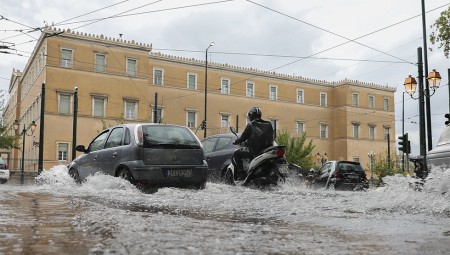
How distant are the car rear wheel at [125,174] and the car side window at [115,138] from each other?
23.3 inches

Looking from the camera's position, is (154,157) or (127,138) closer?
(154,157)

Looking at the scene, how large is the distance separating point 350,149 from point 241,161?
56.5 m

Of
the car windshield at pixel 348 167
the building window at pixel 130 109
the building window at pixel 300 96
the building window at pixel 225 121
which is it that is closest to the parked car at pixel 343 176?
the car windshield at pixel 348 167

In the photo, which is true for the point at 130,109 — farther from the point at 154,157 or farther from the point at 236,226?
the point at 236,226

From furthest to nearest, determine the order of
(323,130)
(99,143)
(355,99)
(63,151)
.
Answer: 1. (323,130)
2. (355,99)
3. (63,151)
4. (99,143)

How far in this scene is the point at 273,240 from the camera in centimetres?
339

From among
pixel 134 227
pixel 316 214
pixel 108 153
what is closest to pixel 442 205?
pixel 316 214

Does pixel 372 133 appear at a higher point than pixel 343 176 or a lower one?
higher

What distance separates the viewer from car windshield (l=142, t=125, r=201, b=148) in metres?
8.65

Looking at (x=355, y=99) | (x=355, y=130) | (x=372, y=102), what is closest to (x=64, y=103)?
(x=355, y=99)

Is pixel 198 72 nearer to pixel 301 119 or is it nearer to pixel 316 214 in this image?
pixel 301 119

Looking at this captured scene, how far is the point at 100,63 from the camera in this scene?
4597 cm

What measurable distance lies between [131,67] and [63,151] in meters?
10.8

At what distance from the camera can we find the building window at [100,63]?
45.7 metres
